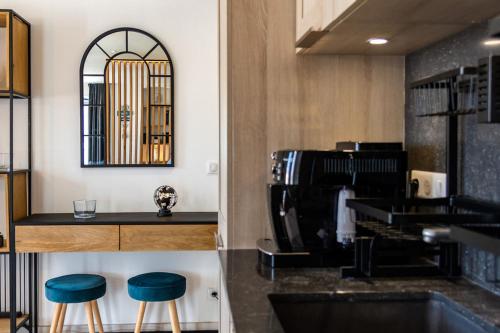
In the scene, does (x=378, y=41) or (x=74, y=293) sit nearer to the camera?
(x=378, y=41)

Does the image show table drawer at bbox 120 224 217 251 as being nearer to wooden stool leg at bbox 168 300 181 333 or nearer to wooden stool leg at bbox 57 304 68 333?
wooden stool leg at bbox 168 300 181 333

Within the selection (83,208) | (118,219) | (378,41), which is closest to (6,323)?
(83,208)

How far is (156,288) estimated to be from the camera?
3.12m

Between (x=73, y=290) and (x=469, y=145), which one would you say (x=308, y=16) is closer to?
(x=469, y=145)

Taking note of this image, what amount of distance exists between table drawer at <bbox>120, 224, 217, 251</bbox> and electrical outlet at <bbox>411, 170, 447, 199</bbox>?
1659 millimetres

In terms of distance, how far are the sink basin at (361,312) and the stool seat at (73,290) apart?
2.03 metres

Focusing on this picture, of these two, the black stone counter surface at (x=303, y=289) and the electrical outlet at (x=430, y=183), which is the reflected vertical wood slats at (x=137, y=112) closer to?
the black stone counter surface at (x=303, y=289)

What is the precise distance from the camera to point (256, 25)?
6.23ft

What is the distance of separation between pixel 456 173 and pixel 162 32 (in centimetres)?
252

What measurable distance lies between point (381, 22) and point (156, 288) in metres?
2.18

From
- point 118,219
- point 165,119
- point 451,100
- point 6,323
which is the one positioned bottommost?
point 6,323

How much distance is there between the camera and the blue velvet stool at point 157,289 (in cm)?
313

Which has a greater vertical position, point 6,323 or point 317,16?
point 317,16

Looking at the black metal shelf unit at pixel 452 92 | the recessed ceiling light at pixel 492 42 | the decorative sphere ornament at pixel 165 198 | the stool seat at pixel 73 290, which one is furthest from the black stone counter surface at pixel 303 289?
the decorative sphere ornament at pixel 165 198
